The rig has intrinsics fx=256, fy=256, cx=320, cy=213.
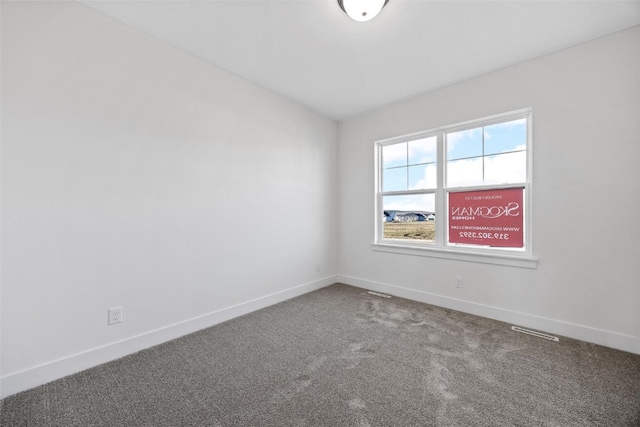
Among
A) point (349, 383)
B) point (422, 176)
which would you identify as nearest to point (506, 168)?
point (422, 176)

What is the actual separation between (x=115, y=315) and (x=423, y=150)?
12.1ft

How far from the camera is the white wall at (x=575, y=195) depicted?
2137mm

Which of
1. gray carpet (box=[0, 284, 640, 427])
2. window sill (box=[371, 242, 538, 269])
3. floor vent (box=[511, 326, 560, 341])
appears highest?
window sill (box=[371, 242, 538, 269])

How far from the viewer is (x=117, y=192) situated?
2.03 meters

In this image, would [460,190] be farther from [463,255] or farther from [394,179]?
[394,179]

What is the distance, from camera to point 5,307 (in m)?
1.59

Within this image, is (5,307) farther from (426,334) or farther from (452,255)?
(452,255)

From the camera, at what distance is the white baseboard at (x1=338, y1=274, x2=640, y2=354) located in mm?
2146

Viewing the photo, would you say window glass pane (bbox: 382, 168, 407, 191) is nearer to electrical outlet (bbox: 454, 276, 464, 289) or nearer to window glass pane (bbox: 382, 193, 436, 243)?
window glass pane (bbox: 382, 193, 436, 243)

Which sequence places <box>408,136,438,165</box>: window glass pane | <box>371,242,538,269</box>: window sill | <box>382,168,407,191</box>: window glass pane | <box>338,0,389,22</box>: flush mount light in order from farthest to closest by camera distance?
1. <box>382,168,407,191</box>: window glass pane
2. <box>408,136,438,165</box>: window glass pane
3. <box>371,242,538,269</box>: window sill
4. <box>338,0,389,22</box>: flush mount light

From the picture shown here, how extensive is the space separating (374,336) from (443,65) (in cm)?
279

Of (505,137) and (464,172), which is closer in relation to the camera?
(505,137)

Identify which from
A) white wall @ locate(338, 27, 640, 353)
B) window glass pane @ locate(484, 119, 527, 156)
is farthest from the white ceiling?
window glass pane @ locate(484, 119, 527, 156)

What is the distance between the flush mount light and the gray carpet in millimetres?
2587
